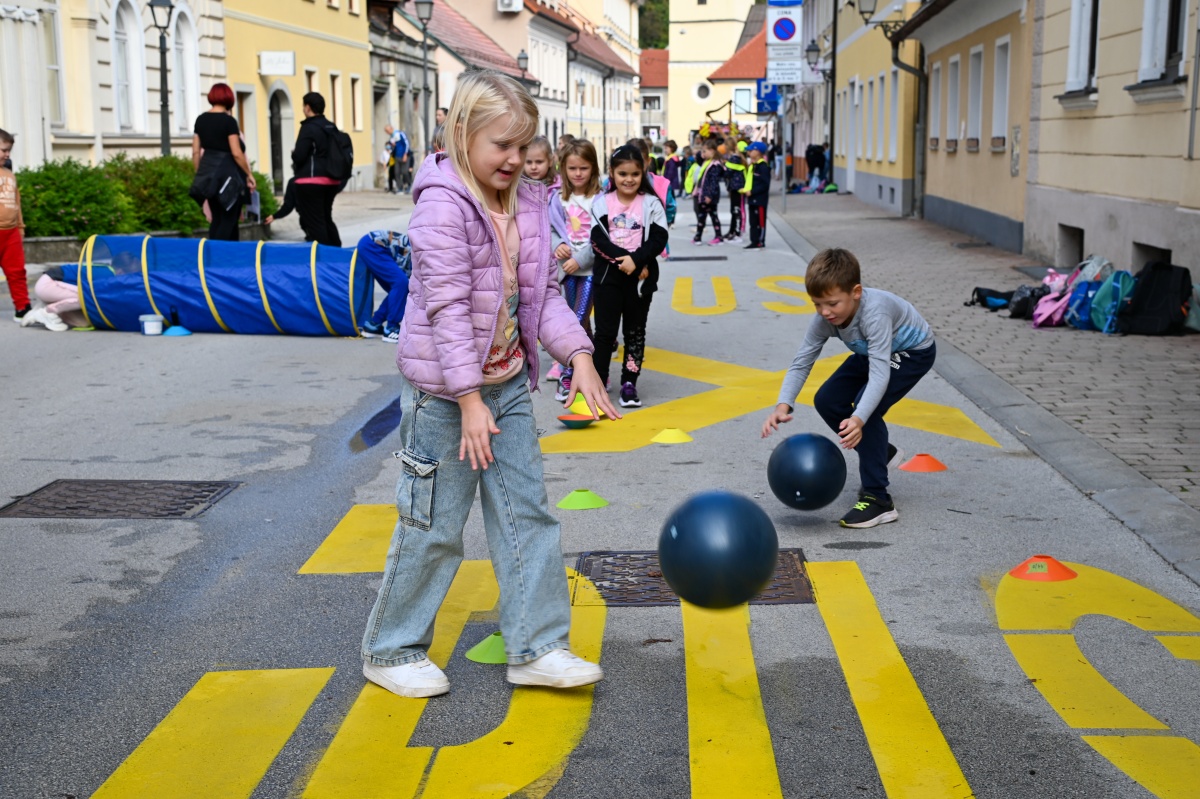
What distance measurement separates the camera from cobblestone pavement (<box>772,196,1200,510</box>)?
25.1 feet

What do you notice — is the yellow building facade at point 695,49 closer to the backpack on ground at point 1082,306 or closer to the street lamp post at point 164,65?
the street lamp post at point 164,65

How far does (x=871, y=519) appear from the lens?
625 centimetres

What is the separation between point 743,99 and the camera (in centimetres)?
10775

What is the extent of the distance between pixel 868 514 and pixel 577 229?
373 cm

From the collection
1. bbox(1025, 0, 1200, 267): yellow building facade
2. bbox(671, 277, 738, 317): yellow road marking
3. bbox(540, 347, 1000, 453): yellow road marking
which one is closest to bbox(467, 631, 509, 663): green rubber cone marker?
bbox(540, 347, 1000, 453): yellow road marking

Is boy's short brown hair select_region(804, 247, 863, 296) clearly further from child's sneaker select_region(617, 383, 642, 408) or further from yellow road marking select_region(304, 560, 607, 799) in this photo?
child's sneaker select_region(617, 383, 642, 408)

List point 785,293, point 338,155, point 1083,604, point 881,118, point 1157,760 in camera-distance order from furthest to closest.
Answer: point 881,118 < point 785,293 < point 338,155 < point 1083,604 < point 1157,760

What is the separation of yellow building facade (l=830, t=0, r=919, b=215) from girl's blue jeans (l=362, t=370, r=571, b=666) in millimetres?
28434

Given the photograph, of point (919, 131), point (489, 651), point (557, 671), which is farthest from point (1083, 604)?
point (919, 131)

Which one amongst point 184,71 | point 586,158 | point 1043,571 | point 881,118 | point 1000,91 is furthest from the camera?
point 881,118

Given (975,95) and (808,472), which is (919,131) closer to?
(975,95)

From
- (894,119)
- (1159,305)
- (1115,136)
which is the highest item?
(894,119)

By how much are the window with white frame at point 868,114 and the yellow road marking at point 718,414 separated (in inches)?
1146

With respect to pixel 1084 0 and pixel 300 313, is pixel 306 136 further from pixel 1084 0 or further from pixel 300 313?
pixel 1084 0
